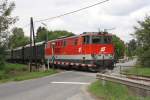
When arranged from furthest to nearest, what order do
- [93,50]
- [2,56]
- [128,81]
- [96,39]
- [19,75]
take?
1. [2,56]
2. [19,75]
3. [96,39]
4. [93,50]
5. [128,81]

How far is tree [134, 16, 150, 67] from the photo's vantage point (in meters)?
41.2

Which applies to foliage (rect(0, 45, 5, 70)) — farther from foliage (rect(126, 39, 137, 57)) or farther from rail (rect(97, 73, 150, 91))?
rail (rect(97, 73, 150, 91))

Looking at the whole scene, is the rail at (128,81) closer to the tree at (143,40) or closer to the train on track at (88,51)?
the train on track at (88,51)

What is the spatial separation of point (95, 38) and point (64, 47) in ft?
19.7

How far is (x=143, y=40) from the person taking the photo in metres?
43.0

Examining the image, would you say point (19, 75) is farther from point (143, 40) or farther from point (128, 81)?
point (128, 81)

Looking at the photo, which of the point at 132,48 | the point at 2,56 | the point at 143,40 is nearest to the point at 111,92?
the point at 143,40

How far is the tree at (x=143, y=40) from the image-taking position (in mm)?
41188

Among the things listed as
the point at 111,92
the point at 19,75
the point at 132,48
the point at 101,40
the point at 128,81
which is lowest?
the point at 111,92

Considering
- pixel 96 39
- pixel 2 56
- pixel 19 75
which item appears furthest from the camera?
pixel 2 56

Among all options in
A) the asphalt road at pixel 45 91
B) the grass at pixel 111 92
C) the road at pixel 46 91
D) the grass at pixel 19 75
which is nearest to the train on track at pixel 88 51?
the grass at pixel 19 75

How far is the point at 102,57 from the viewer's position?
117 ft

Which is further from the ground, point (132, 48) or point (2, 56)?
point (132, 48)

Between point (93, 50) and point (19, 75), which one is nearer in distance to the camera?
point (93, 50)
